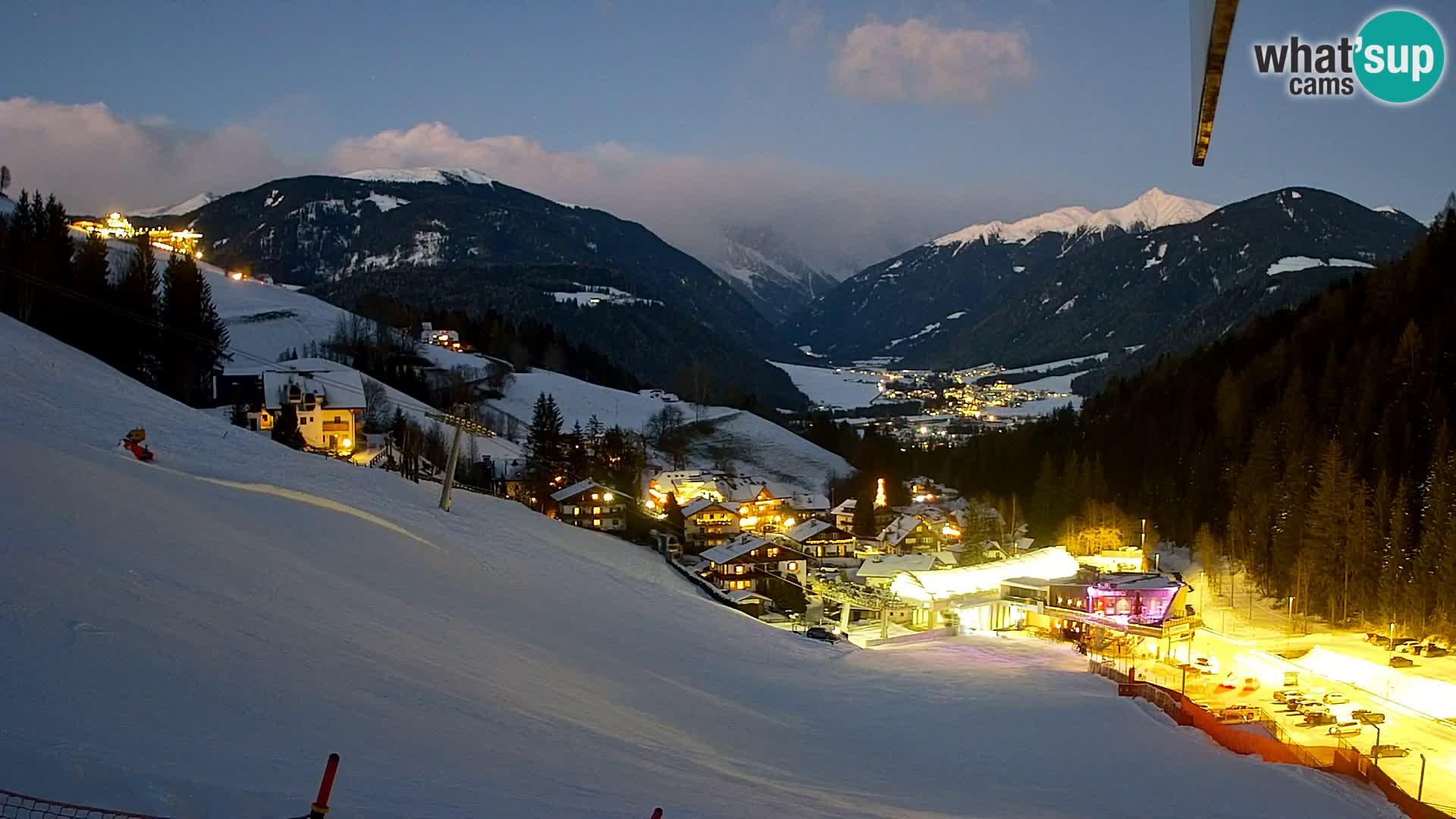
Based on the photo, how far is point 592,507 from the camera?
52.9 meters

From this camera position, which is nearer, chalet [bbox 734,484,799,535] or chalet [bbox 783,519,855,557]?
chalet [bbox 783,519,855,557]

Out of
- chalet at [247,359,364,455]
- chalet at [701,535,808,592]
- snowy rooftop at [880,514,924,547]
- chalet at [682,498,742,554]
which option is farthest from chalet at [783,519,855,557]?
chalet at [247,359,364,455]

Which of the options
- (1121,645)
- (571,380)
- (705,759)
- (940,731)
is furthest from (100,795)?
(571,380)

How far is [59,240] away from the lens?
43625 mm

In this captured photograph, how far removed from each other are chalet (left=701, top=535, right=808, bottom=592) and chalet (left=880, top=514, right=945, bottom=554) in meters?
10.2

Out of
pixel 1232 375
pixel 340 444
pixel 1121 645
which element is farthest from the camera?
pixel 1232 375

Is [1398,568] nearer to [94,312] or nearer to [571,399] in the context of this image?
[94,312]

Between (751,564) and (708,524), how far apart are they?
12.6m

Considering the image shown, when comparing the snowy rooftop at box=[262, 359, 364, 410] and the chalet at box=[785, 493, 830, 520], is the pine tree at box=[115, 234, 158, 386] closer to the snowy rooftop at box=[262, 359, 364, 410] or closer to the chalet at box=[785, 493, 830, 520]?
the snowy rooftop at box=[262, 359, 364, 410]

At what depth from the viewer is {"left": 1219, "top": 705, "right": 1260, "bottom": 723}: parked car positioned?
1983 cm

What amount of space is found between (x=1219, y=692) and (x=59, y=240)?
52.7 metres

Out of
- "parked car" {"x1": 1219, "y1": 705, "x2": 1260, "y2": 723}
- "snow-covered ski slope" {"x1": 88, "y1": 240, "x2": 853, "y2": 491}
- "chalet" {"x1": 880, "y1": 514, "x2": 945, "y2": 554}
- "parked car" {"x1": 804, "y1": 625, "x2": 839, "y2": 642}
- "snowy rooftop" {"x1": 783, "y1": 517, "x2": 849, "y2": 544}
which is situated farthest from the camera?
"snow-covered ski slope" {"x1": 88, "y1": 240, "x2": 853, "y2": 491}

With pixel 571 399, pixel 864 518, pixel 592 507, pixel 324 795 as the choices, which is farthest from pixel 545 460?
pixel 324 795

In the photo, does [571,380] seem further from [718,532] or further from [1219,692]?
[1219,692]
